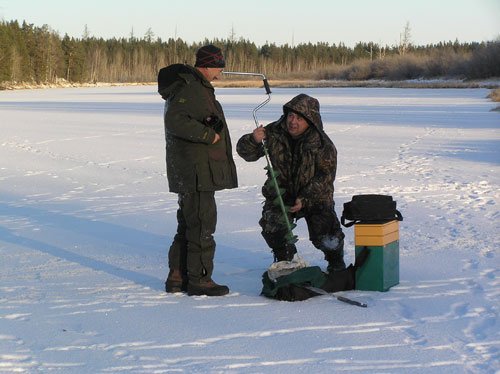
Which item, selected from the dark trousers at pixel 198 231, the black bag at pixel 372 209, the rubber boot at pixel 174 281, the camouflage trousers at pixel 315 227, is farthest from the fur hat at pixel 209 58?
the rubber boot at pixel 174 281

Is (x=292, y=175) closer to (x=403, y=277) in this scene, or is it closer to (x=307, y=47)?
(x=403, y=277)

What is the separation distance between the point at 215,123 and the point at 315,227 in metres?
1.08

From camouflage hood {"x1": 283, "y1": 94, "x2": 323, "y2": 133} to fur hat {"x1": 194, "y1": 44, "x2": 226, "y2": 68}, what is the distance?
1.81 feet

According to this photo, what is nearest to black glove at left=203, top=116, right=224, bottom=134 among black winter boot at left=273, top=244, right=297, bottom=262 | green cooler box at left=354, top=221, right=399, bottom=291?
black winter boot at left=273, top=244, right=297, bottom=262

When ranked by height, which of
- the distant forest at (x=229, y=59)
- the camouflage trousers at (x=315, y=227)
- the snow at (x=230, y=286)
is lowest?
the snow at (x=230, y=286)

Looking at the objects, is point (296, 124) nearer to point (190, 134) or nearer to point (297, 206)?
point (297, 206)

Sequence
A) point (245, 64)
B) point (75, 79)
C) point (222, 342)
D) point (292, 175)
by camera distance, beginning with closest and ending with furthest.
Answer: point (222, 342) → point (292, 175) → point (75, 79) → point (245, 64)

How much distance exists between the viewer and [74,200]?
10.1 metres

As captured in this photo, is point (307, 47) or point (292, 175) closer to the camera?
point (292, 175)

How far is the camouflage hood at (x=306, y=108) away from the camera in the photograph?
559 centimetres

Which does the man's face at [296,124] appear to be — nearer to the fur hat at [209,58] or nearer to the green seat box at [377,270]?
the fur hat at [209,58]

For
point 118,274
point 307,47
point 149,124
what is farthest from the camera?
point 307,47

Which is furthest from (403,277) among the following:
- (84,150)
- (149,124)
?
(149,124)

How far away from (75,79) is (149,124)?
95192 mm
